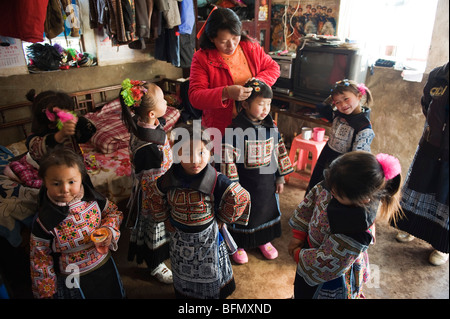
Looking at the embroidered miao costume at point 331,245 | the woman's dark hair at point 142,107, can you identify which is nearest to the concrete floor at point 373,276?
the embroidered miao costume at point 331,245

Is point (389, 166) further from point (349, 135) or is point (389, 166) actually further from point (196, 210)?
point (349, 135)

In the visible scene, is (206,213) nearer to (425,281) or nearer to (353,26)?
(425,281)

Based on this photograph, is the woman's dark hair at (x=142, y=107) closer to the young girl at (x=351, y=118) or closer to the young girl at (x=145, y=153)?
the young girl at (x=145, y=153)

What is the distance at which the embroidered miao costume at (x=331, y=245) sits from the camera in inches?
44.9

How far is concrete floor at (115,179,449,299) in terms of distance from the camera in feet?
6.40

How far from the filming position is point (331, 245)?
3.92 feet

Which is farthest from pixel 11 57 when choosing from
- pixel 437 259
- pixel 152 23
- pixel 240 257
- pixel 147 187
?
pixel 437 259

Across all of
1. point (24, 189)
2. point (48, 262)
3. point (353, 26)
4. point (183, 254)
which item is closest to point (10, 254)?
point (24, 189)

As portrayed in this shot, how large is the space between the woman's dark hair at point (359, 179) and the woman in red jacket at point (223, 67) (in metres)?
0.83

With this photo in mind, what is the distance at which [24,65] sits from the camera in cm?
319

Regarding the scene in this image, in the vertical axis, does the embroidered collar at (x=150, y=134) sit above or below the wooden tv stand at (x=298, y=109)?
above

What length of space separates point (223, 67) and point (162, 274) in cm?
138

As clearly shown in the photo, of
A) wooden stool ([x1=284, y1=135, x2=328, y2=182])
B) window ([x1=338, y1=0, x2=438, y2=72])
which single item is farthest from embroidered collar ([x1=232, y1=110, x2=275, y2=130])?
window ([x1=338, y1=0, x2=438, y2=72])

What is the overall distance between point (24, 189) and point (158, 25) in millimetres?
2006
